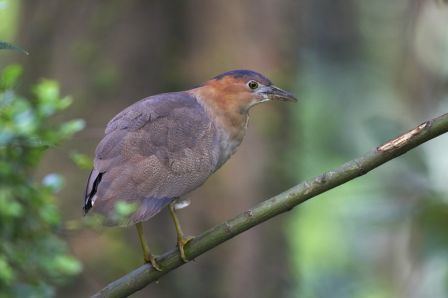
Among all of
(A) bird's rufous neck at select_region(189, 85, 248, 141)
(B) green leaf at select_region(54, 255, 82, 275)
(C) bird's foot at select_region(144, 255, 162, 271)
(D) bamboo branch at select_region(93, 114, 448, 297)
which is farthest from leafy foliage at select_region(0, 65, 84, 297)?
(A) bird's rufous neck at select_region(189, 85, 248, 141)

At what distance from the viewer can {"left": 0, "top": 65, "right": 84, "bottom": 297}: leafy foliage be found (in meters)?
2.63

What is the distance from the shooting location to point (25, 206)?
281 cm

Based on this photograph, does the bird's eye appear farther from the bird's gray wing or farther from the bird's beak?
the bird's gray wing

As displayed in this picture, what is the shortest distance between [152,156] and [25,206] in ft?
1.48

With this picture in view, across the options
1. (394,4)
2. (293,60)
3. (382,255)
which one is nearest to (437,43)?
(394,4)

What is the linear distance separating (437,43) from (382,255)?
1885 mm

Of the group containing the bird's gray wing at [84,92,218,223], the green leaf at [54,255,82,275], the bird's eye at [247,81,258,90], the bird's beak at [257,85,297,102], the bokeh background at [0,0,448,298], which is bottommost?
the bokeh background at [0,0,448,298]

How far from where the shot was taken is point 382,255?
259 inches

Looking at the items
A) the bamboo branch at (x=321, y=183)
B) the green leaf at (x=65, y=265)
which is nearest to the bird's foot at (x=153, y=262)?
the bamboo branch at (x=321, y=183)

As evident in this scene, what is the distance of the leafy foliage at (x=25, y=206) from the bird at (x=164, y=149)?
0.19 meters

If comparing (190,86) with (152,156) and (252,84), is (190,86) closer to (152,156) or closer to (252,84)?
(252,84)

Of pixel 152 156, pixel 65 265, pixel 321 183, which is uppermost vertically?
pixel 321 183

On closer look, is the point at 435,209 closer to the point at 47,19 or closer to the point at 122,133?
the point at 122,133

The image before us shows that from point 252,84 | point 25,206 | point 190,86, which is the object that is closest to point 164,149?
point 25,206
